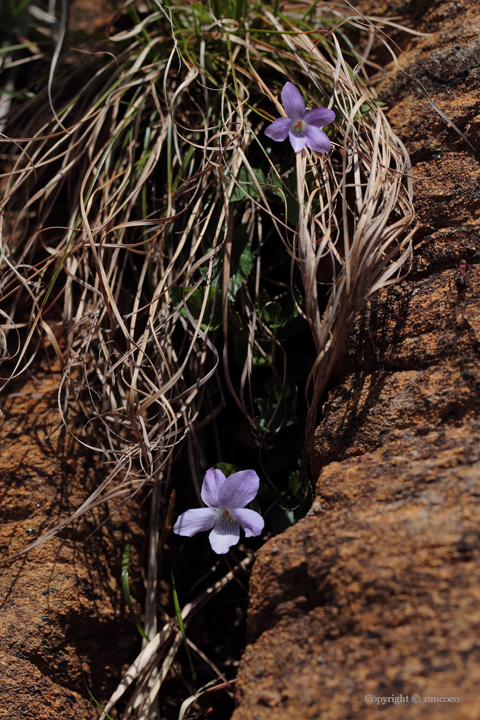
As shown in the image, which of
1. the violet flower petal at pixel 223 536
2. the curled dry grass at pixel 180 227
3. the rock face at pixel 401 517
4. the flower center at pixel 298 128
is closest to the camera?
the rock face at pixel 401 517

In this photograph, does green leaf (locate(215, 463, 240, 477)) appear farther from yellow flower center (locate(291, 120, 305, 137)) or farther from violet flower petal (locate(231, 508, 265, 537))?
yellow flower center (locate(291, 120, 305, 137))

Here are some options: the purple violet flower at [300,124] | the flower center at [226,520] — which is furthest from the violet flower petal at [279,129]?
the flower center at [226,520]

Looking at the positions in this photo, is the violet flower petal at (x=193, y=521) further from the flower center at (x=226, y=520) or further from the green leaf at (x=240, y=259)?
the green leaf at (x=240, y=259)

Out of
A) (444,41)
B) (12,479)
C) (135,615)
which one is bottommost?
(135,615)

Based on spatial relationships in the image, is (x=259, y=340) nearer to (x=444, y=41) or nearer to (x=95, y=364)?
(x=95, y=364)

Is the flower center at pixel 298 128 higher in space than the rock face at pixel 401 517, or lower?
higher

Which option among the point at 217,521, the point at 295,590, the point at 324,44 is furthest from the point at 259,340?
the point at 324,44
